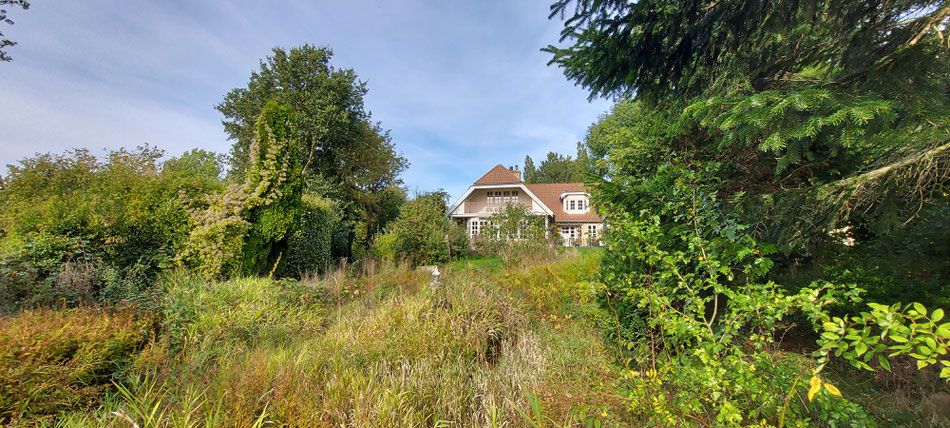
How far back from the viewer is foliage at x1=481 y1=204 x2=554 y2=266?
8.95 metres

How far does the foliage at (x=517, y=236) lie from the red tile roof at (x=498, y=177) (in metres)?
8.04

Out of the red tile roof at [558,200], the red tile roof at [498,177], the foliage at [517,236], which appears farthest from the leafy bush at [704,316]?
the red tile roof at [558,200]

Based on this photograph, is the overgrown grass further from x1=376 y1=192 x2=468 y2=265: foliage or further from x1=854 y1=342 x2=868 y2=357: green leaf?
x1=376 y1=192 x2=468 y2=265: foliage

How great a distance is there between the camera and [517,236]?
39.8 ft

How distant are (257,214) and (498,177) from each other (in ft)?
55.4

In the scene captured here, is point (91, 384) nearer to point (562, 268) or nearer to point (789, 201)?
point (789, 201)

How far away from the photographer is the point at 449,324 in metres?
3.83

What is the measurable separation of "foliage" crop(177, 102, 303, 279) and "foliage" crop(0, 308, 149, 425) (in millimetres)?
2671

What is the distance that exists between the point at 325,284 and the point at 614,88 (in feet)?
17.5

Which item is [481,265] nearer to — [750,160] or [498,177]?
[750,160]

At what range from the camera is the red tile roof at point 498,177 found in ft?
70.7

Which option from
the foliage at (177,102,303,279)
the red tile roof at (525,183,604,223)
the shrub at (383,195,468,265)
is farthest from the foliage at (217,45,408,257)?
the red tile roof at (525,183,604,223)

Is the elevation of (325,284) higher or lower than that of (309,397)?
higher

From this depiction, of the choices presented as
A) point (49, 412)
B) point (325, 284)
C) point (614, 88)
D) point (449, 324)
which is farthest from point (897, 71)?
point (325, 284)
